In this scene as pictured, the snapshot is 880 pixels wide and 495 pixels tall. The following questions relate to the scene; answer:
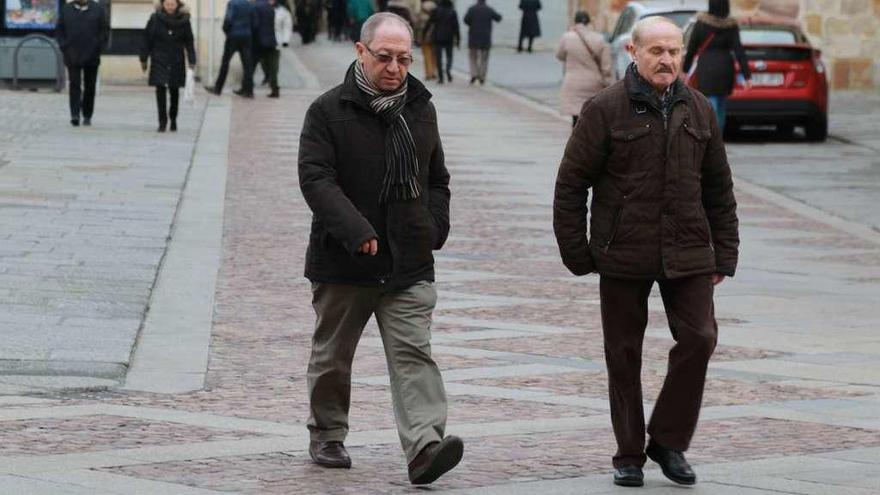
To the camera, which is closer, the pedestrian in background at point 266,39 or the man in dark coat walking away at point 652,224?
the man in dark coat walking away at point 652,224

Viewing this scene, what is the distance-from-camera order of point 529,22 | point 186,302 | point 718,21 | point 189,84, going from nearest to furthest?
point 186,302, point 718,21, point 189,84, point 529,22

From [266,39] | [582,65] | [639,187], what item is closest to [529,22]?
[266,39]

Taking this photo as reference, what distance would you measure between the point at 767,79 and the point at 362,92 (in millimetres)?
17182

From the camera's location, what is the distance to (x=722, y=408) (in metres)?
8.10

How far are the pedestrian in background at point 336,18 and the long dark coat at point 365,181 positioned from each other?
52.3m

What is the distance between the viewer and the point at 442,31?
37375 mm

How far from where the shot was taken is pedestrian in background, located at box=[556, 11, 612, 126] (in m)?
22.8

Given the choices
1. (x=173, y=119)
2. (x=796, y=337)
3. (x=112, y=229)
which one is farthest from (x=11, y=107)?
(x=796, y=337)

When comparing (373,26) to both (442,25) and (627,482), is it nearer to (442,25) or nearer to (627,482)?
(627,482)

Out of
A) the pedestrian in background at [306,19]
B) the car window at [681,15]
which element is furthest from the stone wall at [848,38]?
the pedestrian in background at [306,19]

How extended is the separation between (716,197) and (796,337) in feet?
11.9

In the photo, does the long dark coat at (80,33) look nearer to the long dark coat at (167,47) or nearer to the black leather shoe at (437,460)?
the long dark coat at (167,47)

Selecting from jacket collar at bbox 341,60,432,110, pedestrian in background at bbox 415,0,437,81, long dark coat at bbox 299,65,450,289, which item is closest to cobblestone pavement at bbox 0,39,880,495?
long dark coat at bbox 299,65,450,289

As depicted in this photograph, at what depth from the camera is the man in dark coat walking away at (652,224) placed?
21.1 feet
